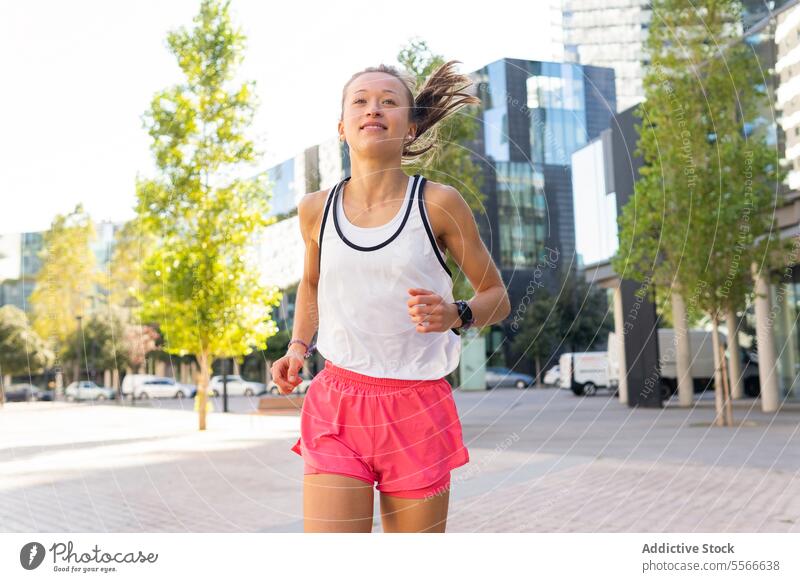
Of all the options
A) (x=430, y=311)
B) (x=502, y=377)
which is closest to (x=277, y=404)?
(x=502, y=377)

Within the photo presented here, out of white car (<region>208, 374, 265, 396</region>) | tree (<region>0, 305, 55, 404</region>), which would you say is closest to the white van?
white car (<region>208, 374, 265, 396</region>)

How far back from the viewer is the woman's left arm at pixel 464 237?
2201 mm

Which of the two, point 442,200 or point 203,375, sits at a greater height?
point 442,200

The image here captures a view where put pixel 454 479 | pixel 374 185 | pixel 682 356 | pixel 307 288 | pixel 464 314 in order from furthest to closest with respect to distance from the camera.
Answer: pixel 682 356 < pixel 454 479 < pixel 307 288 < pixel 374 185 < pixel 464 314

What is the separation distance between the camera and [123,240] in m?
3.97

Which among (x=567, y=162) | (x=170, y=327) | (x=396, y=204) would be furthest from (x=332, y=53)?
(x=396, y=204)

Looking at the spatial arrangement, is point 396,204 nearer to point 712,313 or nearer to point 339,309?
point 339,309

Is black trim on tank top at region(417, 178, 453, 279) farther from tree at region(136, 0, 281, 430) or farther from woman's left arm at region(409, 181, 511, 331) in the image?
tree at region(136, 0, 281, 430)

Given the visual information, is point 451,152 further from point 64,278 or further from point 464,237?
point 464,237

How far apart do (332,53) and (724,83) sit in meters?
9.01

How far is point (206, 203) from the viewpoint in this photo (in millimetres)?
4195

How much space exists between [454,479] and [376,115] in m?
4.92

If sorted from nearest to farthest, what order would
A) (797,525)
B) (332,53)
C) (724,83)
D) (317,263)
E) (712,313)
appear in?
(317,263) < (332,53) < (797,525) < (724,83) < (712,313)

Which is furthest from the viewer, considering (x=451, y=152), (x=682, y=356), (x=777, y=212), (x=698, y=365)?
(x=698, y=365)
